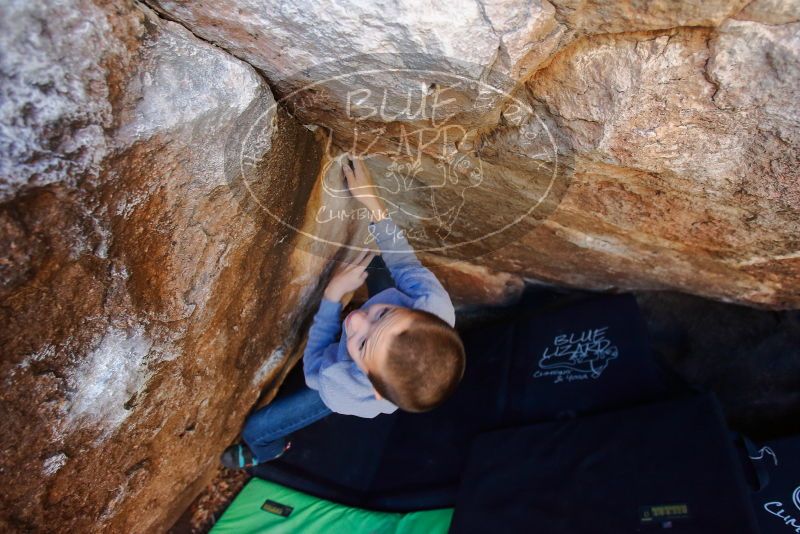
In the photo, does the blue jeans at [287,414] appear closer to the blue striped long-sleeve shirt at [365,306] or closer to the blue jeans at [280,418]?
the blue jeans at [280,418]

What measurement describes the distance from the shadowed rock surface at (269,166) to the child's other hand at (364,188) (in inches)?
1.4

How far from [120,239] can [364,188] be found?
2.20 ft

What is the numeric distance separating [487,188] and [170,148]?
2.57 feet

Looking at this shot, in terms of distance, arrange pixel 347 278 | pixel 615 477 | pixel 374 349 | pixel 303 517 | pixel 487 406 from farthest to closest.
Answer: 1. pixel 487 406
2. pixel 303 517
3. pixel 347 278
4. pixel 615 477
5. pixel 374 349

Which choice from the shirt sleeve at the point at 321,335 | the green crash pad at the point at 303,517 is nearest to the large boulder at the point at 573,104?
the shirt sleeve at the point at 321,335

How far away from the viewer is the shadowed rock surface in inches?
32.8

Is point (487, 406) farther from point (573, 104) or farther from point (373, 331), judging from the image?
point (573, 104)

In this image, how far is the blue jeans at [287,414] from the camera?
74.0 inches

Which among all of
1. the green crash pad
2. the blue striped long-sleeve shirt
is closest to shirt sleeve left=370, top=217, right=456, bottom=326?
the blue striped long-sleeve shirt

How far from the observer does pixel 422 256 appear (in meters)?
1.99

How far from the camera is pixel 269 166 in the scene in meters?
1.16

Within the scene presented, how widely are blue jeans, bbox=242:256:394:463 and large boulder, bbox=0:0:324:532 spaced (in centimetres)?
37

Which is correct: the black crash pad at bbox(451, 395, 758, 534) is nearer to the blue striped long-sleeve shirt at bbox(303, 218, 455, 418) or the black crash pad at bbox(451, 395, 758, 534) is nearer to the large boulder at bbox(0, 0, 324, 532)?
the blue striped long-sleeve shirt at bbox(303, 218, 455, 418)

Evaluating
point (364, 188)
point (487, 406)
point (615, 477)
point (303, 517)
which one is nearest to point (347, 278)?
point (364, 188)
